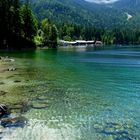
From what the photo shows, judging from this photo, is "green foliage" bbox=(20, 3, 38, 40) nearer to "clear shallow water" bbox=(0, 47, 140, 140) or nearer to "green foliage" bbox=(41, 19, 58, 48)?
"green foliage" bbox=(41, 19, 58, 48)

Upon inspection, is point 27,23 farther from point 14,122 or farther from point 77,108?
point 14,122

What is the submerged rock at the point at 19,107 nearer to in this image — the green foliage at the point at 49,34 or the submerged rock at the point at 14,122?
the submerged rock at the point at 14,122

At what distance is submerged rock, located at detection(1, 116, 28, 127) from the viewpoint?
86.0 feet

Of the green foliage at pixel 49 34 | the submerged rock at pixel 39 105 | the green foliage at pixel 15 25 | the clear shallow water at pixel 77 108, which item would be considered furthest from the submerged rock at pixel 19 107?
the green foliage at pixel 49 34

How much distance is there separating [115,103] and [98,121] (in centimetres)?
749

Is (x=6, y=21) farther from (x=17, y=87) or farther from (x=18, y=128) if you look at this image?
(x=18, y=128)

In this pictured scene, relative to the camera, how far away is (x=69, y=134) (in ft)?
80.1

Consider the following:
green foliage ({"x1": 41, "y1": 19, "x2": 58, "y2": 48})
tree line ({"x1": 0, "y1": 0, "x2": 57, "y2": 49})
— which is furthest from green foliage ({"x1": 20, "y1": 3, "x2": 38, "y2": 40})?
green foliage ({"x1": 41, "y1": 19, "x2": 58, "y2": 48})

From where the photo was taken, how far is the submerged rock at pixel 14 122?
26222mm

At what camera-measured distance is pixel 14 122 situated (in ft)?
88.0

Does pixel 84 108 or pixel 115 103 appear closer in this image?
pixel 84 108

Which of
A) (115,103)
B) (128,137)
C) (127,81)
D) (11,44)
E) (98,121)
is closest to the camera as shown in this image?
(128,137)

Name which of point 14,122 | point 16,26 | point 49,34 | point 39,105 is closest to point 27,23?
point 16,26

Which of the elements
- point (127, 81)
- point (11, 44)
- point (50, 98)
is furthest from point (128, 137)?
point (11, 44)
